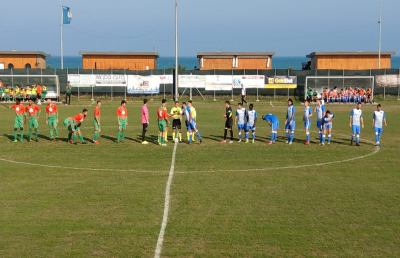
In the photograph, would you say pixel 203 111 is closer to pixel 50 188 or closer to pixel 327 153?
pixel 327 153

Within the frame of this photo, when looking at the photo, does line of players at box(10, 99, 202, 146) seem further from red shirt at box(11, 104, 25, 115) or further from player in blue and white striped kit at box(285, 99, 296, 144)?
player in blue and white striped kit at box(285, 99, 296, 144)

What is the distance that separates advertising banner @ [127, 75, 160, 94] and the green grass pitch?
2895 centimetres

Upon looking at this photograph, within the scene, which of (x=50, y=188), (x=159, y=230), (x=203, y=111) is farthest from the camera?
(x=203, y=111)

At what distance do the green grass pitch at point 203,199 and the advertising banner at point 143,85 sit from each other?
28.9 metres

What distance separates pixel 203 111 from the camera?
43.9m

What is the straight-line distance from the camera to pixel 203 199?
15.4 metres

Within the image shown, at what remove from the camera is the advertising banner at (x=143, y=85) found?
2167 inches

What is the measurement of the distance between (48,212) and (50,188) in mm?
2874

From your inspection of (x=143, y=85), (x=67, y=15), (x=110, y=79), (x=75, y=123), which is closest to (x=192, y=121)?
(x=75, y=123)

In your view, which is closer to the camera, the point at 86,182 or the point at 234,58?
the point at 86,182

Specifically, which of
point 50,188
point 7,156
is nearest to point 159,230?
point 50,188

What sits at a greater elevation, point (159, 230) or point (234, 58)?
point (234, 58)

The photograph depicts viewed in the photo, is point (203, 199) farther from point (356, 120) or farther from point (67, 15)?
point (67, 15)

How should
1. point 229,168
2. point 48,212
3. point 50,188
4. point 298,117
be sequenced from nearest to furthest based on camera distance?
1. point 48,212
2. point 50,188
3. point 229,168
4. point 298,117
